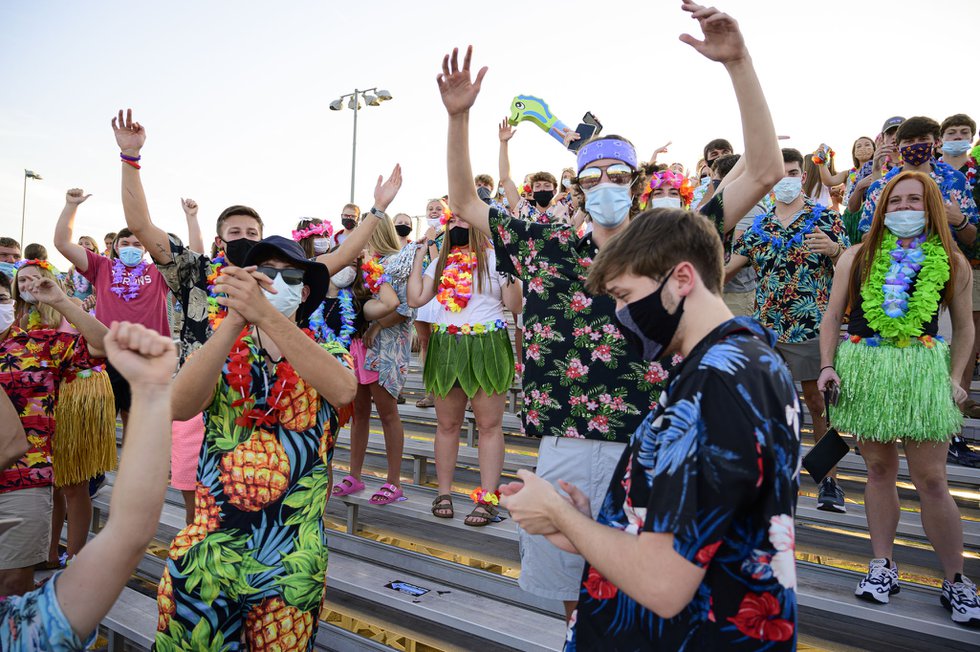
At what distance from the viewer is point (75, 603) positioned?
3.74 ft

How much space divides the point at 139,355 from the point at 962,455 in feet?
14.5

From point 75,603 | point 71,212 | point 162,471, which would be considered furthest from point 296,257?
point 71,212

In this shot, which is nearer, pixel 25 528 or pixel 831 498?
pixel 25 528

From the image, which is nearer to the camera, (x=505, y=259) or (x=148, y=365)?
(x=148, y=365)

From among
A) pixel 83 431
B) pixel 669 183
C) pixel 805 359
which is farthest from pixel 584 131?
pixel 83 431

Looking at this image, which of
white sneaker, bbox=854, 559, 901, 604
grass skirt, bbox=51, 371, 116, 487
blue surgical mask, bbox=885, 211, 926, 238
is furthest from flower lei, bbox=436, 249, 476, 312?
white sneaker, bbox=854, 559, 901, 604

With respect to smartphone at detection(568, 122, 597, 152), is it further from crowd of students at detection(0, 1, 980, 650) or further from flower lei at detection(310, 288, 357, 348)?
flower lei at detection(310, 288, 357, 348)

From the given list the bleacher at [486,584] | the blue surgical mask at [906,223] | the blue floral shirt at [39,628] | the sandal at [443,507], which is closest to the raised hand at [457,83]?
the blue floral shirt at [39,628]

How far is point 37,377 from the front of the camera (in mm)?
3287

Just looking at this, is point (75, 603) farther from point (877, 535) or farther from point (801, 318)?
point (801, 318)

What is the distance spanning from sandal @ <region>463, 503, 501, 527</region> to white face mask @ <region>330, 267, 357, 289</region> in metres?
1.63

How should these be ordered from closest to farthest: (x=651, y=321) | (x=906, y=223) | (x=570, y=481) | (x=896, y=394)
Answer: (x=651, y=321)
(x=570, y=481)
(x=896, y=394)
(x=906, y=223)

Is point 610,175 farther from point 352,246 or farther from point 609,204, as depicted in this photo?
point 352,246

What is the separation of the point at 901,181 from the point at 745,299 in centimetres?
146
